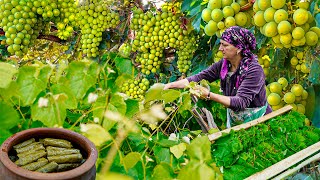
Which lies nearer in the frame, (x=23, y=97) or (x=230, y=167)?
(x=23, y=97)

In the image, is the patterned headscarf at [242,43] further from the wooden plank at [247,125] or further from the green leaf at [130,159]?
the green leaf at [130,159]

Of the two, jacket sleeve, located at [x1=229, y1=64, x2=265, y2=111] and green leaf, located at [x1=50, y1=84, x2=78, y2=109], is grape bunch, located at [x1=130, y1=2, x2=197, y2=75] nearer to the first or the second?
jacket sleeve, located at [x1=229, y1=64, x2=265, y2=111]

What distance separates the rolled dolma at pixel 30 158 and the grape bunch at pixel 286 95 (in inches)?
59.9

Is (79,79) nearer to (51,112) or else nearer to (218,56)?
(51,112)

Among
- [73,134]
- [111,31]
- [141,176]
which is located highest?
[73,134]

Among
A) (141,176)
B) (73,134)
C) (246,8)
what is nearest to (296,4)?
(246,8)

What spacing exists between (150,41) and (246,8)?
2.42 ft

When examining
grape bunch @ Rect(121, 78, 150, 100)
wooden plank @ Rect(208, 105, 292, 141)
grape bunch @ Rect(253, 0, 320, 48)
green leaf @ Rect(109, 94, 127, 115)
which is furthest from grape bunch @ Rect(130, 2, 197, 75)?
green leaf @ Rect(109, 94, 127, 115)

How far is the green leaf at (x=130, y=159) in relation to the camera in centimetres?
55

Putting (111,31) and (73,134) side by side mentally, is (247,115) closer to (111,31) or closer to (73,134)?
(111,31)

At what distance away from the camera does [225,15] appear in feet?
5.39

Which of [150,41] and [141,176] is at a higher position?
[141,176]

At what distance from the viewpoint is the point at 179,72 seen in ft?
8.55

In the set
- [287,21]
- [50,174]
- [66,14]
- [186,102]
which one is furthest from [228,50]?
[50,174]
